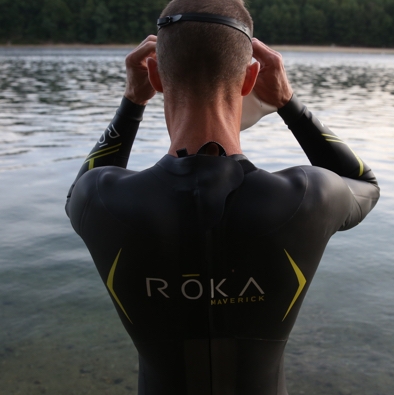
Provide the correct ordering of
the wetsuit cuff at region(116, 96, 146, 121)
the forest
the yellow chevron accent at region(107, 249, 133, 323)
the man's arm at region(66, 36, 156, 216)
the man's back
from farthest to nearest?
the forest < the wetsuit cuff at region(116, 96, 146, 121) < the man's arm at region(66, 36, 156, 216) < the yellow chevron accent at region(107, 249, 133, 323) < the man's back

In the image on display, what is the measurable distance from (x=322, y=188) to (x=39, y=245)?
4797 millimetres

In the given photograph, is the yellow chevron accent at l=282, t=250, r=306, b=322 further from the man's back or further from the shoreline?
the shoreline

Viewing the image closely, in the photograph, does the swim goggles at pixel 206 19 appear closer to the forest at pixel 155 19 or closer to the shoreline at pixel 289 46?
the shoreline at pixel 289 46

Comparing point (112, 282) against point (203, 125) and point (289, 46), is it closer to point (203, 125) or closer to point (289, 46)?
point (203, 125)

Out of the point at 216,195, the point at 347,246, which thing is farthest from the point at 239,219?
the point at 347,246

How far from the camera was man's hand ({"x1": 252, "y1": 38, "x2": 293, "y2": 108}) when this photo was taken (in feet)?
6.63

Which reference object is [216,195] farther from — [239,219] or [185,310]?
[185,310]

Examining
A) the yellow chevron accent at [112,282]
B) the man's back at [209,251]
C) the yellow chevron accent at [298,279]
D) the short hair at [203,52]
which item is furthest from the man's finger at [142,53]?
the yellow chevron accent at [298,279]

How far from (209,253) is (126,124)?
0.85 metres

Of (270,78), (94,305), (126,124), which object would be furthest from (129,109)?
(94,305)

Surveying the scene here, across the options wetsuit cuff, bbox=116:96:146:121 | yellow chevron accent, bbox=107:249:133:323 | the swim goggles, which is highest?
the swim goggles

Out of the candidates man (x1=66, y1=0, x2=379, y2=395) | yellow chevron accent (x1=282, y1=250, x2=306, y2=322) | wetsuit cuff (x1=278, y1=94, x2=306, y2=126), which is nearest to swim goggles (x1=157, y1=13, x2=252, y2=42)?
man (x1=66, y1=0, x2=379, y2=395)

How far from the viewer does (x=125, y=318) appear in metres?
1.88

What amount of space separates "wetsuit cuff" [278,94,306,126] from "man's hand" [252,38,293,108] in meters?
0.02
